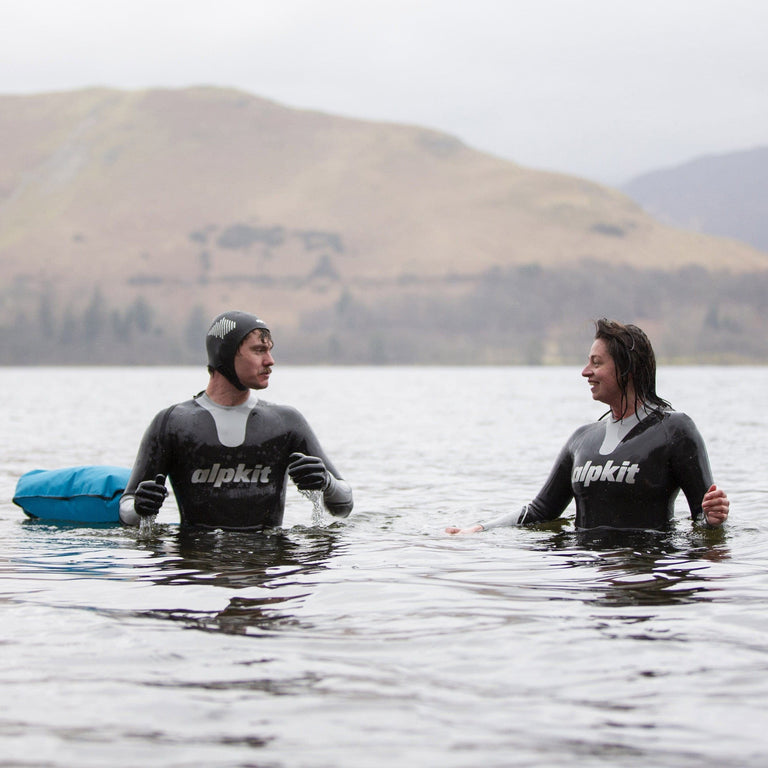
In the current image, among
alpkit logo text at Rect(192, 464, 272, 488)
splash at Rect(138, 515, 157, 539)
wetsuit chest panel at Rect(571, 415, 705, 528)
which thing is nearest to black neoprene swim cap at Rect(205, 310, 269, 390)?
alpkit logo text at Rect(192, 464, 272, 488)

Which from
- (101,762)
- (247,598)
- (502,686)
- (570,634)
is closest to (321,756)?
(101,762)

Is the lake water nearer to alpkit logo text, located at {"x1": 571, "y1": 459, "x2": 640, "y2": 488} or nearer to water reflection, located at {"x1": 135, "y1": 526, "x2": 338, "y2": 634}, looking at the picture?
water reflection, located at {"x1": 135, "y1": 526, "x2": 338, "y2": 634}

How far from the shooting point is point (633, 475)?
9797 millimetres

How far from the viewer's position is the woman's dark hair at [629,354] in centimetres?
972

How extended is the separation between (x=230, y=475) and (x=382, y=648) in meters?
4.01

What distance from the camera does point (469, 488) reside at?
20422mm

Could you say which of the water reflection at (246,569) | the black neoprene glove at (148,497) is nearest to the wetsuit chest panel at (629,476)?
the water reflection at (246,569)

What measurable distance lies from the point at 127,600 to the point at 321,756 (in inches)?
142

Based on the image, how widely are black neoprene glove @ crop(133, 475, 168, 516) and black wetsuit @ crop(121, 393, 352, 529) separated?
224mm

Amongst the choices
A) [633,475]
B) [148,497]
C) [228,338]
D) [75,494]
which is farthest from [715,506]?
[75,494]

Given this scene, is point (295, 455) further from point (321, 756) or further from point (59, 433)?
A: point (59, 433)

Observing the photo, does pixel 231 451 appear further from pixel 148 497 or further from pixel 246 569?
pixel 246 569

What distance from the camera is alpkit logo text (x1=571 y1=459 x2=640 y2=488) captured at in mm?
9789

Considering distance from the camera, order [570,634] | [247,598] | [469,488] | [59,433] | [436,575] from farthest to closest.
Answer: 1. [59,433]
2. [469,488]
3. [436,575]
4. [247,598]
5. [570,634]
